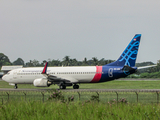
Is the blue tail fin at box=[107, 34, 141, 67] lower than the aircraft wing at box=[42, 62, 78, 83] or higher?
higher

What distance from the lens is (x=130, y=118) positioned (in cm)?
1242

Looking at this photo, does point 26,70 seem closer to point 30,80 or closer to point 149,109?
point 30,80

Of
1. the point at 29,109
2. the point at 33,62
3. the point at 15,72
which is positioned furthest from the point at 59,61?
the point at 29,109

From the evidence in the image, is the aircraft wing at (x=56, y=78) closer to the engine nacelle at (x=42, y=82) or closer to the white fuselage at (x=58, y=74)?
the white fuselage at (x=58, y=74)

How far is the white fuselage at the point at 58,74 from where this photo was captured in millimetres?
39812

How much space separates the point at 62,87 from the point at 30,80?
6121mm

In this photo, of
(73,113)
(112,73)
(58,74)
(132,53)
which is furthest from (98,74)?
(73,113)

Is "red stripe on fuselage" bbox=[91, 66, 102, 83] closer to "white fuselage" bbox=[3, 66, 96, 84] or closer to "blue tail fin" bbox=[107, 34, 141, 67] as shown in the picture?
"white fuselage" bbox=[3, 66, 96, 84]

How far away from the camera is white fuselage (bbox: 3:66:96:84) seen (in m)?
39.8

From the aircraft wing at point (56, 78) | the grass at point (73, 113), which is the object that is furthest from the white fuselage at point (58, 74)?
the grass at point (73, 113)

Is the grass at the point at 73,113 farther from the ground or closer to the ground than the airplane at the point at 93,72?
closer to the ground

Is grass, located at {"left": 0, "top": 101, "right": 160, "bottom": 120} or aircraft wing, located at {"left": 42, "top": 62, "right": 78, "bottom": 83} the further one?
aircraft wing, located at {"left": 42, "top": 62, "right": 78, "bottom": 83}

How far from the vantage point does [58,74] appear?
135 feet

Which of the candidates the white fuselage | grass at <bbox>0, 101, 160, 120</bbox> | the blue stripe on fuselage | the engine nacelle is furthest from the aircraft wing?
grass at <bbox>0, 101, 160, 120</bbox>
